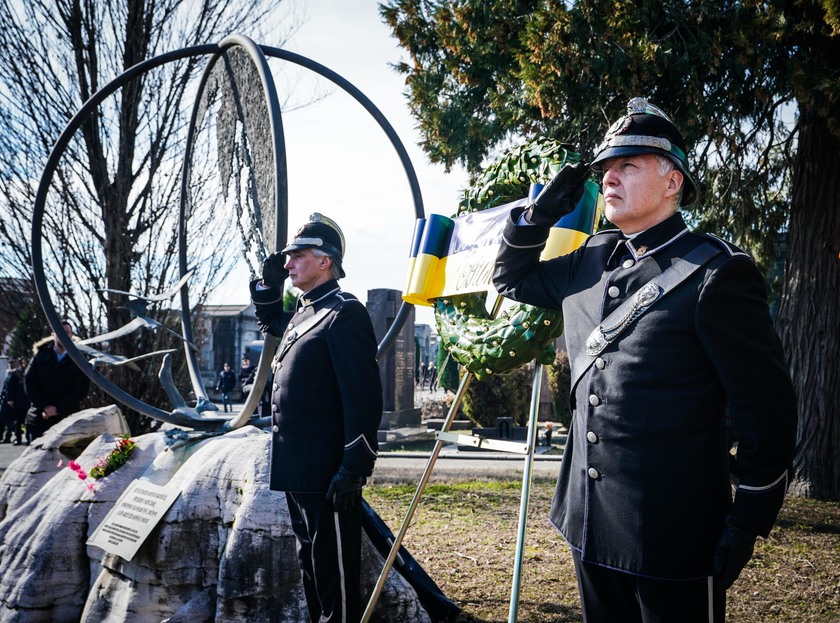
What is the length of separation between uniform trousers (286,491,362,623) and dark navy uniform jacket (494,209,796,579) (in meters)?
1.36

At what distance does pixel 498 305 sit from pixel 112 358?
3385 millimetres

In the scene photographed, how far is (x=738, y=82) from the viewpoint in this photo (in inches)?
284

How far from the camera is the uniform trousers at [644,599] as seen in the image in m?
1.88

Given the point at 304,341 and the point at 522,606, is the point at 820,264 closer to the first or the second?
the point at 522,606

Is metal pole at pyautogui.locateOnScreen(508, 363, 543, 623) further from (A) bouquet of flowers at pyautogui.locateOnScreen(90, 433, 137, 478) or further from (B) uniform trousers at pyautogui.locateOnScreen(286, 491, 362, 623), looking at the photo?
(A) bouquet of flowers at pyautogui.locateOnScreen(90, 433, 137, 478)

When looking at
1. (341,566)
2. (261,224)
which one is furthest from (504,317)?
(261,224)

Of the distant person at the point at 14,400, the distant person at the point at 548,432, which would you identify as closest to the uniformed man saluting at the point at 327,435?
the distant person at the point at 548,432

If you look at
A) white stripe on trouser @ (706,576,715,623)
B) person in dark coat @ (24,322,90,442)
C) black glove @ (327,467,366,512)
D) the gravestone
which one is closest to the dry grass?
black glove @ (327,467,366,512)

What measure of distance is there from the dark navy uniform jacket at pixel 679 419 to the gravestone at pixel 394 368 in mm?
13178

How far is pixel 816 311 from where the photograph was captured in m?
7.46

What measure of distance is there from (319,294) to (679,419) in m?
1.98

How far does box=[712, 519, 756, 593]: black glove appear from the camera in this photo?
1787 millimetres

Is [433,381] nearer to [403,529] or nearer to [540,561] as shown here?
[540,561]

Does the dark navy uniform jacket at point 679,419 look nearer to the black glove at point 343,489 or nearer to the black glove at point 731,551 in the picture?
the black glove at point 731,551
